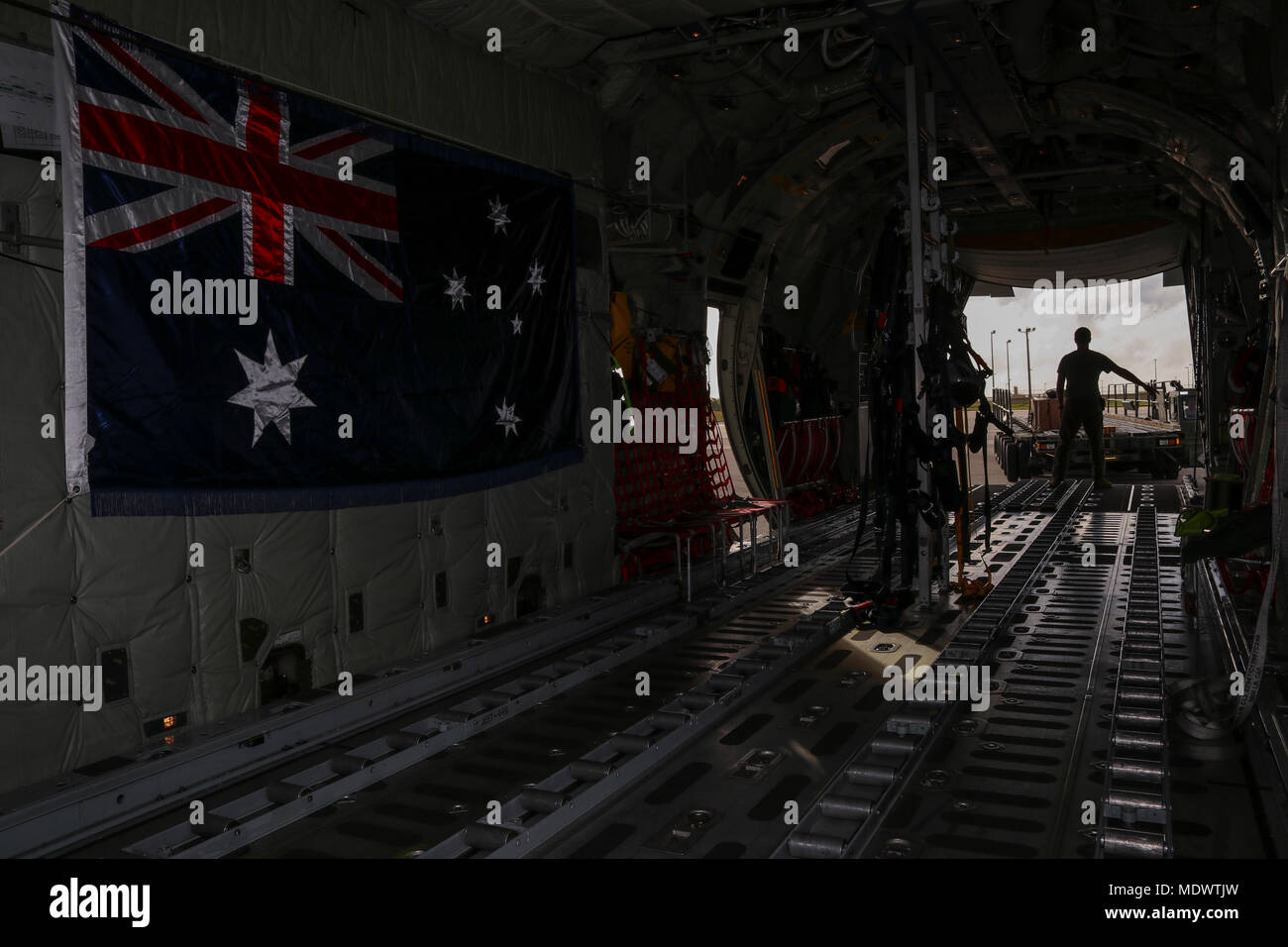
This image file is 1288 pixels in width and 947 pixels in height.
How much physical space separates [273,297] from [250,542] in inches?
44.2

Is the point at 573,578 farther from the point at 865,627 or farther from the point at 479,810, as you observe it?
the point at 479,810

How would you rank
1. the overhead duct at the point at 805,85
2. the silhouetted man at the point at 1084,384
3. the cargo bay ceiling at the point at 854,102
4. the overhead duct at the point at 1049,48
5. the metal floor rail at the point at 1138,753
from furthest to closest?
the silhouetted man at the point at 1084,384, the overhead duct at the point at 805,85, the overhead duct at the point at 1049,48, the cargo bay ceiling at the point at 854,102, the metal floor rail at the point at 1138,753

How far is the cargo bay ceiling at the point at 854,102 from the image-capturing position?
625cm

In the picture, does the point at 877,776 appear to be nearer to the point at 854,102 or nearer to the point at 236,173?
the point at 236,173

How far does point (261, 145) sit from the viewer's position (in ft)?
14.9

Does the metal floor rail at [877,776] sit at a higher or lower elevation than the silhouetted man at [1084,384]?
lower

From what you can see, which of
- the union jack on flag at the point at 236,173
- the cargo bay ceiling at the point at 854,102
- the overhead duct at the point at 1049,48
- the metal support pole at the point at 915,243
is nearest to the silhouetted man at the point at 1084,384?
the cargo bay ceiling at the point at 854,102

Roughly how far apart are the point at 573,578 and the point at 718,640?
4.47 feet

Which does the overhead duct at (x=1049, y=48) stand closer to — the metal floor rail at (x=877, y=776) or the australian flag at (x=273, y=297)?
the australian flag at (x=273, y=297)

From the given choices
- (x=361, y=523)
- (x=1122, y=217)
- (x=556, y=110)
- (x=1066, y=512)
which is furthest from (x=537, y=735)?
(x=1122, y=217)

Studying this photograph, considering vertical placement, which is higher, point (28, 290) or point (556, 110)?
point (556, 110)

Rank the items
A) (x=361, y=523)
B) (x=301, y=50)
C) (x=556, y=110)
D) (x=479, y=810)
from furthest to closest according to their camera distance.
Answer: (x=556, y=110), (x=361, y=523), (x=301, y=50), (x=479, y=810)

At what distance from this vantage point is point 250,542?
15.3ft

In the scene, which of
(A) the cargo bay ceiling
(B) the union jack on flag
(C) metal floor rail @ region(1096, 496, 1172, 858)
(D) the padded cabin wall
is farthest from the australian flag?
(C) metal floor rail @ region(1096, 496, 1172, 858)
